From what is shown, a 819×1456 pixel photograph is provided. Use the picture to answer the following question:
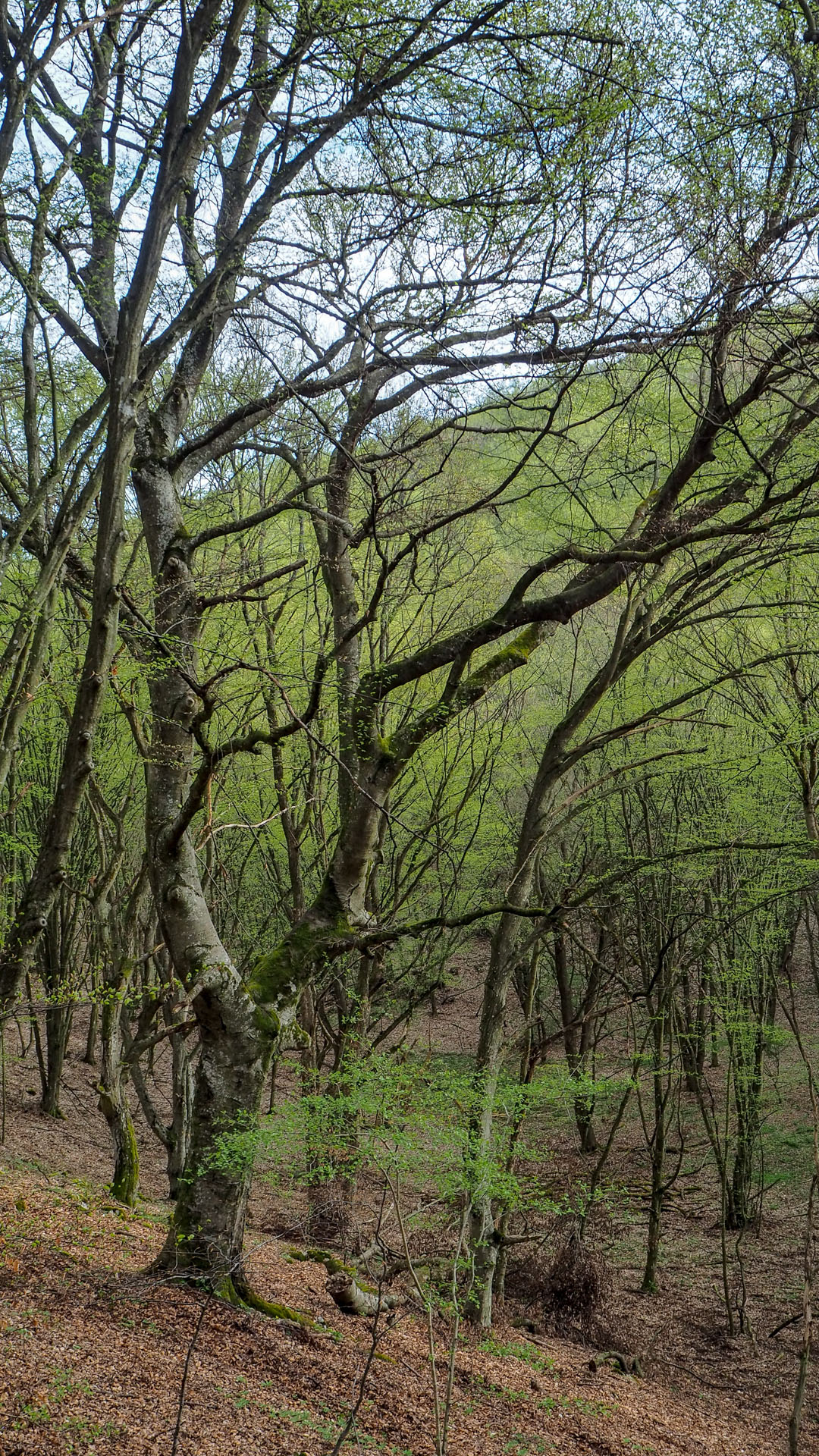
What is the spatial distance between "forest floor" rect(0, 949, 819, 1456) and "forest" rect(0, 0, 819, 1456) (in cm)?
3

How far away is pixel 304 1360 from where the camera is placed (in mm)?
4793

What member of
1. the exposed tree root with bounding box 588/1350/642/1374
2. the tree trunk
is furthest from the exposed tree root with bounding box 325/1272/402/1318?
the tree trunk

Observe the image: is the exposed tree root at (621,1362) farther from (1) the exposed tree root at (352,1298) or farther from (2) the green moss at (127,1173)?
(2) the green moss at (127,1173)

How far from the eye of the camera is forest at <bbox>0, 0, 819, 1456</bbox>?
404cm

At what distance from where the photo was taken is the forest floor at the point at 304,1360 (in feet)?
12.5

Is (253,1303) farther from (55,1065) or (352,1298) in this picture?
(55,1065)

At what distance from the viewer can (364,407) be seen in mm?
6723

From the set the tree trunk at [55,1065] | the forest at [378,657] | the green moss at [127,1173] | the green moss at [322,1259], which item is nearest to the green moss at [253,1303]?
the forest at [378,657]

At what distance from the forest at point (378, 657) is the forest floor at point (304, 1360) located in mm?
32

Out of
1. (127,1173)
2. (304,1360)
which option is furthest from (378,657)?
(304,1360)

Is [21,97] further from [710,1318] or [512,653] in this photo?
[710,1318]

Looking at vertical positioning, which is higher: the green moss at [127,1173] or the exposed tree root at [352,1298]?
the green moss at [127,1173]

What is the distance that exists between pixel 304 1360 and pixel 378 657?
6005 mm

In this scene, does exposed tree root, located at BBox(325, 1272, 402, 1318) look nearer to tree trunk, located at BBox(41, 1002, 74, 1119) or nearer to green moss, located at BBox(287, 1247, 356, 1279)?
green moss, located at BBox(287, 1247, 356, 1279)
